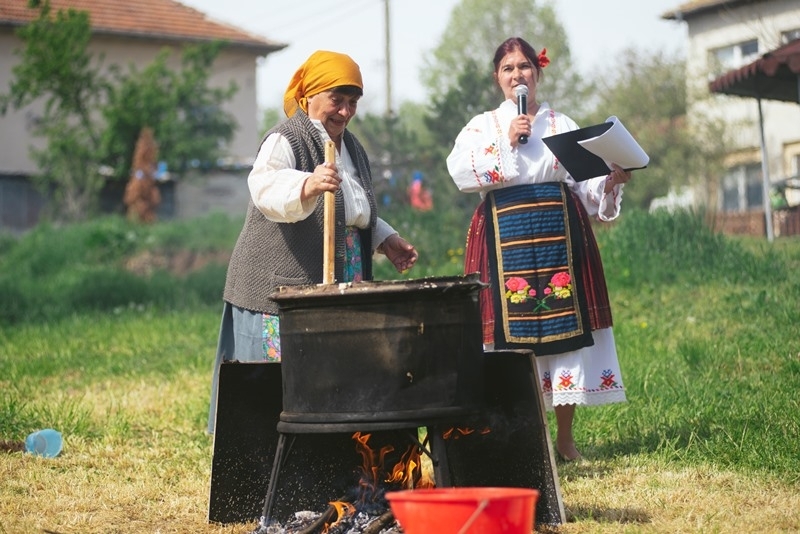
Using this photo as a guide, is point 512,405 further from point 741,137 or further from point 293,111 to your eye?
point 741,137

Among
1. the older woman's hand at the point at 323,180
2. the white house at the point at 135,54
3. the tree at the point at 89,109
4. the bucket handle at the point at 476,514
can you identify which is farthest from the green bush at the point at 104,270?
the bucket handle at the point at 476,514

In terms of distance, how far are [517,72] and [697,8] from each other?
83.8ft

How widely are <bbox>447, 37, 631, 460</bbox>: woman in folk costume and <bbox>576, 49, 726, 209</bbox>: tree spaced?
22974 mm

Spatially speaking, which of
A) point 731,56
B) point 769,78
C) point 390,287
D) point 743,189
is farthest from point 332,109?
point 731,56

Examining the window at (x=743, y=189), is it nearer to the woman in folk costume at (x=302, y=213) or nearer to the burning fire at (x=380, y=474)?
the woman in folk costume at (x=302, y=213)

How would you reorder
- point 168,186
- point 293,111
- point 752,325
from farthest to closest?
point 168,186 < point 752,325 < point 293,111

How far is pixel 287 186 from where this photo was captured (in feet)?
13.6

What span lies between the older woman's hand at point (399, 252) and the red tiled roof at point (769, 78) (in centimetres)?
688

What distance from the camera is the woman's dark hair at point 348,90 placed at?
4289mm

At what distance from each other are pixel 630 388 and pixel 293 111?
9.86ft

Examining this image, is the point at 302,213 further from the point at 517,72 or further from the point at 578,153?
the point at 517,72

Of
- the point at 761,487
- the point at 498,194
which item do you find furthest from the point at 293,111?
the point at 761,487

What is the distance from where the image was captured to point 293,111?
14.9 feet

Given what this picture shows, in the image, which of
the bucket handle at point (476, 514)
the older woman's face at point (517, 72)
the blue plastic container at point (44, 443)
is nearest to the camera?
the bucket handle at point (476, 514)
